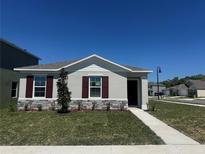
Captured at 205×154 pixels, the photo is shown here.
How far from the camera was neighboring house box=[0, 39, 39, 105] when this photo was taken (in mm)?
16766

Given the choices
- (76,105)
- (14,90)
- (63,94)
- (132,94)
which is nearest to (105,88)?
(76,105)

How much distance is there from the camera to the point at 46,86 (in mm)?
15305

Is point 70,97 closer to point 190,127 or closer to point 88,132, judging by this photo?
point 88,132

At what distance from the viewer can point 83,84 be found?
1527 centimetres

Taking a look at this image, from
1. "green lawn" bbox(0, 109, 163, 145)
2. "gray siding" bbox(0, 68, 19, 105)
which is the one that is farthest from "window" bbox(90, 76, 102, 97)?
"gray siding" bbox(0, 68, 19, 105)

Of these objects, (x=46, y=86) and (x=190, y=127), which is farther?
(x=46, y=86)

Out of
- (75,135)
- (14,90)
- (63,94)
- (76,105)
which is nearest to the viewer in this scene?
(75,135)
